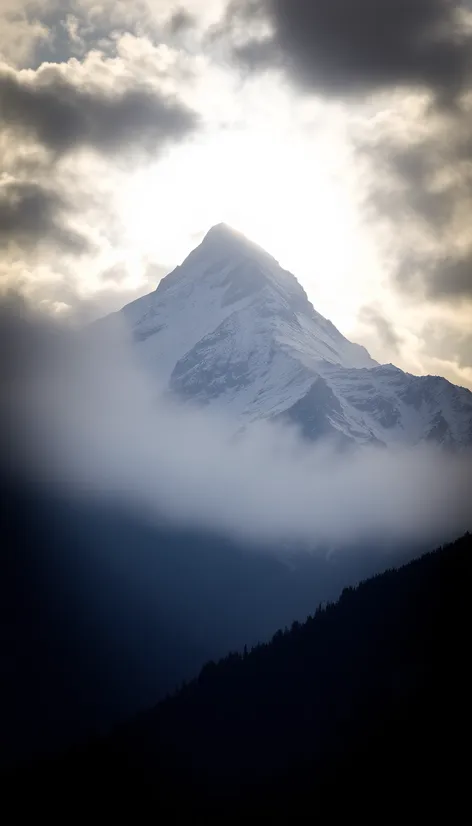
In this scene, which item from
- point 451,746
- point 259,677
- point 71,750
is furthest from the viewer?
point 259,677

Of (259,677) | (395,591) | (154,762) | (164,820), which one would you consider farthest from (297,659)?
(164,820)

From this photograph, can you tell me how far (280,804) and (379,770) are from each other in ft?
55.4

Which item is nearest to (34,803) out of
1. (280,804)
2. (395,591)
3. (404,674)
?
(280,804)

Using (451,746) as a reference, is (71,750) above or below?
above

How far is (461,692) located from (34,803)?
2998 inches

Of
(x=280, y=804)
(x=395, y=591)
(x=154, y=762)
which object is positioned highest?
Result: (x=395, y=591)

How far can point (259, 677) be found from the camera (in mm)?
188625

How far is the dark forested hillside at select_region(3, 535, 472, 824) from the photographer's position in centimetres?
13738

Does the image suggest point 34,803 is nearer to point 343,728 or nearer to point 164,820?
point 164,820

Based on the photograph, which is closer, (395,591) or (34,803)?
(34,803)

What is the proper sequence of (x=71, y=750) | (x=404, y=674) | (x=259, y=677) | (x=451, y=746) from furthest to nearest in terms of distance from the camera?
(x=259, y=677) → (x=71, y=750) → (x=404, y=674) → (x=451, y=746)

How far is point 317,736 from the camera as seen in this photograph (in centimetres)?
15838

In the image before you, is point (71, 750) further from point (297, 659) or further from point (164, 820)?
point (297, 659)

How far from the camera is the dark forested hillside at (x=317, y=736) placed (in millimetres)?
137375
